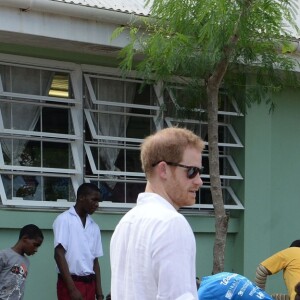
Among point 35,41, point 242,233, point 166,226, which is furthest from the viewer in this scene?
point 242,233

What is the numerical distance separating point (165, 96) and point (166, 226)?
6552 mm

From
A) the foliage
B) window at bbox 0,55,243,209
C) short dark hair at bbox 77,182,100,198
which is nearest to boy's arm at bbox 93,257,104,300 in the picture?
short dark hair at bbox 77,182,100,198

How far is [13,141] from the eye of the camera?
8.91m

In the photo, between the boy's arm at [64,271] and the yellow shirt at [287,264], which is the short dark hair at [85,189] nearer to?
the boy's arm at [64,271]

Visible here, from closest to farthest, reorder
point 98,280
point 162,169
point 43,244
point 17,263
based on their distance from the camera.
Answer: point 162,169, point 17,263, point 98,280, point 43,244

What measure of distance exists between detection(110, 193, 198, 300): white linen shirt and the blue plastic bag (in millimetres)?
97

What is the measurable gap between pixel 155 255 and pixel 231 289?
1.10ft

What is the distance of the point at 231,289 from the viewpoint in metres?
3.33

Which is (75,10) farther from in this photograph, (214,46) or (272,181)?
(272,181)

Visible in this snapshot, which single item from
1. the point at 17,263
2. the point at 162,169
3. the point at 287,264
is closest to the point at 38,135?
the point at 17,263

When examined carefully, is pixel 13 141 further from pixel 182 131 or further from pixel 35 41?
pixel 182 131

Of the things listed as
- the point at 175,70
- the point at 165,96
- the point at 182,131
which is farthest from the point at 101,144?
the point at 182,131

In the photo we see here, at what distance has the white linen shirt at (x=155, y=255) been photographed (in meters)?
3.26

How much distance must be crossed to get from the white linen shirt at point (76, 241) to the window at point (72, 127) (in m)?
0.58
